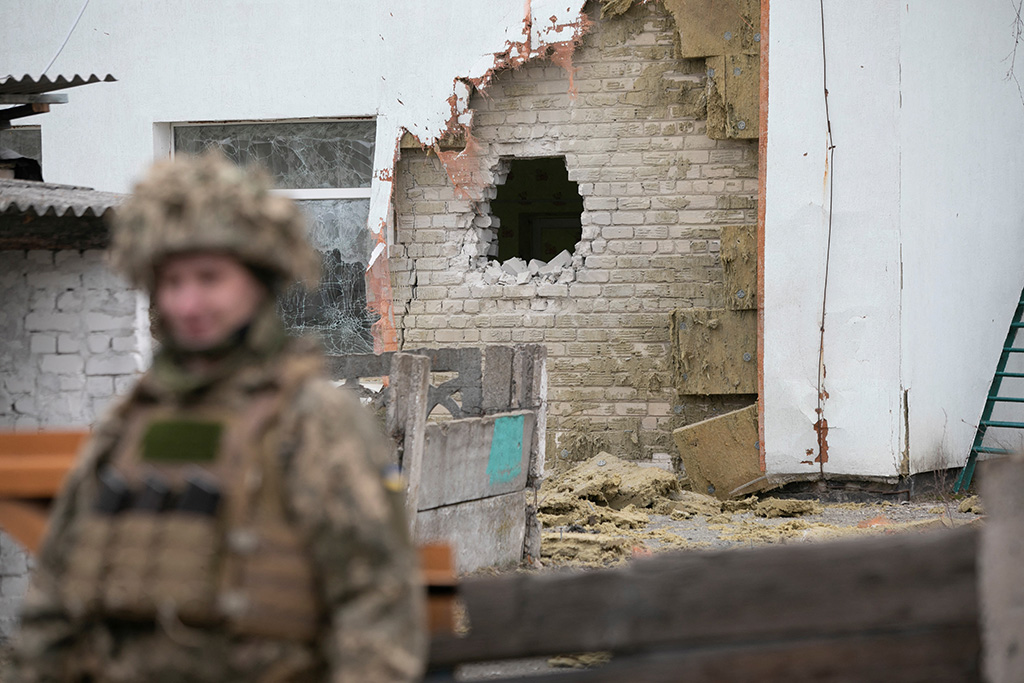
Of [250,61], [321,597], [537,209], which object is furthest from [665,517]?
[537,209]

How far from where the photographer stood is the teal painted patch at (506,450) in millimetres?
6727

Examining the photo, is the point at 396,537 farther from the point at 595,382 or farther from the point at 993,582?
the point at 595,382

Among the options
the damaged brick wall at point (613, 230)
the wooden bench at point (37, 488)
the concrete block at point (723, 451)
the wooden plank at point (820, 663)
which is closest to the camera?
the wooden bench at point (37, 488)

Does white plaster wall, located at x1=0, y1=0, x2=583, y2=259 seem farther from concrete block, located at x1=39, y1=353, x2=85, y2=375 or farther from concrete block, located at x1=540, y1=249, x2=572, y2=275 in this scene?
concrete block, located at x1=39, y1=353, x2=85, y2=375

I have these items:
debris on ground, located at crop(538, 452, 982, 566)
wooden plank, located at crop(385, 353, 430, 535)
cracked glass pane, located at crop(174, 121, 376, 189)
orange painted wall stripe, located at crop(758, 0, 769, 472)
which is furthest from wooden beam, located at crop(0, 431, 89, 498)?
cracked glass pane, located at crop(174, 121, 376, 189)

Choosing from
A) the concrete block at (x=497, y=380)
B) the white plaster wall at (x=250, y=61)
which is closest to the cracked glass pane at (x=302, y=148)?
the white plaster wall at (x=250, y=61)

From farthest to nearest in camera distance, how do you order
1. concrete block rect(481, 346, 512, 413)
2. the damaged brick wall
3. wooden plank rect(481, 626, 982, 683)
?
1. the damaged brick wall
2. concrete block rect(481, 346, 512, 413)
3. wooden plank rect(481, 626, 982, 683)

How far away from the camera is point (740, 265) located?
29.9ft

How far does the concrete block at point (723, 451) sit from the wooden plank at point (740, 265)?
888mm

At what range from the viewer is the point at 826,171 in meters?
8.64

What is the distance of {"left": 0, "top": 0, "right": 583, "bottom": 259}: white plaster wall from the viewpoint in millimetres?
9859

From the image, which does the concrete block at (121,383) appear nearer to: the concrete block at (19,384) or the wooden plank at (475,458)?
the concrete block at (19,384)

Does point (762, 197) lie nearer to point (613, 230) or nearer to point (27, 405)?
point (613, 230)

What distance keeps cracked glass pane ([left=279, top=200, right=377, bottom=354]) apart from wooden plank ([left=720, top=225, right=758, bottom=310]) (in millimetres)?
3302
